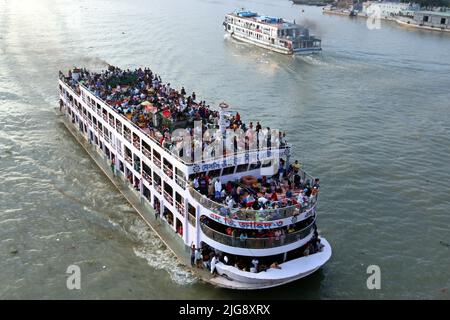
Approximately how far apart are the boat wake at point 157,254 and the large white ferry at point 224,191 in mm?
921

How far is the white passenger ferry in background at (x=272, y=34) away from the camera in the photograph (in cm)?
7019

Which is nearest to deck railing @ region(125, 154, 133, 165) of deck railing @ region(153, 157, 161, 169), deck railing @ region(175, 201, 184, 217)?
deck railing @ region(153, 157, 161, 169)

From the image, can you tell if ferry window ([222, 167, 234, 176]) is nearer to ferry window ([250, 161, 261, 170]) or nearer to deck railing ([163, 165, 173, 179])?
ferry window ([250, 161, 261, 170])

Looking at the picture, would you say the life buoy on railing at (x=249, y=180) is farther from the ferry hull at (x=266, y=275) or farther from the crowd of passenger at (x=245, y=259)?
the ferry hull at (x=266, y=275)

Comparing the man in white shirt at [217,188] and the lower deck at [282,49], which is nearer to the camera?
the man in white shirt at [217,188]

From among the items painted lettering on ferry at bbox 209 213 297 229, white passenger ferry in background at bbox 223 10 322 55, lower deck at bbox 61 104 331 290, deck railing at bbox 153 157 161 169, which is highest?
white passenger ferry in background at bbox 223 10 322 55

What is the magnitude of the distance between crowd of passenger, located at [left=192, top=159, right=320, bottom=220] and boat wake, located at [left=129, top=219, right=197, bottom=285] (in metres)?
3.96

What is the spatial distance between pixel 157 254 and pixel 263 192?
6079mm

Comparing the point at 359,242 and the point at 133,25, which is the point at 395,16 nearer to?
the point at 133,25

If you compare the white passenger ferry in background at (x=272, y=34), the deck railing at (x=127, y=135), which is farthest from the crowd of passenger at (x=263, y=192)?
the white passenger ferry in background at (x=272, y=34)

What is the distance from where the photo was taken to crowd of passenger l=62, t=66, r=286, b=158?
74.3 feet

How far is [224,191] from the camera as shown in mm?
19703

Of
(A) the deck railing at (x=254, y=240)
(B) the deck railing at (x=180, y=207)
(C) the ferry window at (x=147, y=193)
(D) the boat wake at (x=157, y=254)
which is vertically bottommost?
(D) the boat wake at (x=157, y=254)

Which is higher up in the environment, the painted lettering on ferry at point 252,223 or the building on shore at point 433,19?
the building on shore at point 433,19
